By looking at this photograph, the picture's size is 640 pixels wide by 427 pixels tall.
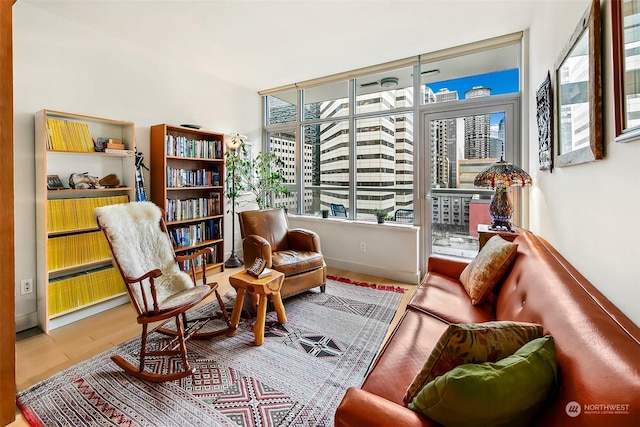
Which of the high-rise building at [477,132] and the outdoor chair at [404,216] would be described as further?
the outdoor chair at [404,216]

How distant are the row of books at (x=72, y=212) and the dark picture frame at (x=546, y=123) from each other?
3.58m

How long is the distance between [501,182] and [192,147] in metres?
3.37

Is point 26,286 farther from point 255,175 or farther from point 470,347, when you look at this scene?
point 470,347

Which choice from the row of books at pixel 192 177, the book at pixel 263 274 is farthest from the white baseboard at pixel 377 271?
the row of books at pixel 192 177

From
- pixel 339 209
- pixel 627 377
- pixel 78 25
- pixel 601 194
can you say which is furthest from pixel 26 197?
pixel 601 194

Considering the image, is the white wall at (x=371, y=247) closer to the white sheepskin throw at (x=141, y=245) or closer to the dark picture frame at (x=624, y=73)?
the white sheepskin throw at (x=141, y=245)

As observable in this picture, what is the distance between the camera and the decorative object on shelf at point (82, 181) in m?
2.65

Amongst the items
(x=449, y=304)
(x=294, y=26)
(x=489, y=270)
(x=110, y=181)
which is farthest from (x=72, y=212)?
(x=489, y=270)

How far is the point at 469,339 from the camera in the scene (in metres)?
0.89

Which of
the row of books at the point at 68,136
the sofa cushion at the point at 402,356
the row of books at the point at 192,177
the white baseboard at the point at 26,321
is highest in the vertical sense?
the row of books at the point at 68,136

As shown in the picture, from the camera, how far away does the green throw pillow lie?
2.39 feet

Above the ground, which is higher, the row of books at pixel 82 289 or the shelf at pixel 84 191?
the shelf at pixel 84 191

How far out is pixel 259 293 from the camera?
2248 mm

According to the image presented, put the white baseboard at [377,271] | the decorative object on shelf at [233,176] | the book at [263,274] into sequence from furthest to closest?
1. the decorative object on shelf at [233,176]
2. the white baseboard at [377,271]
3. the book at [263,274]
